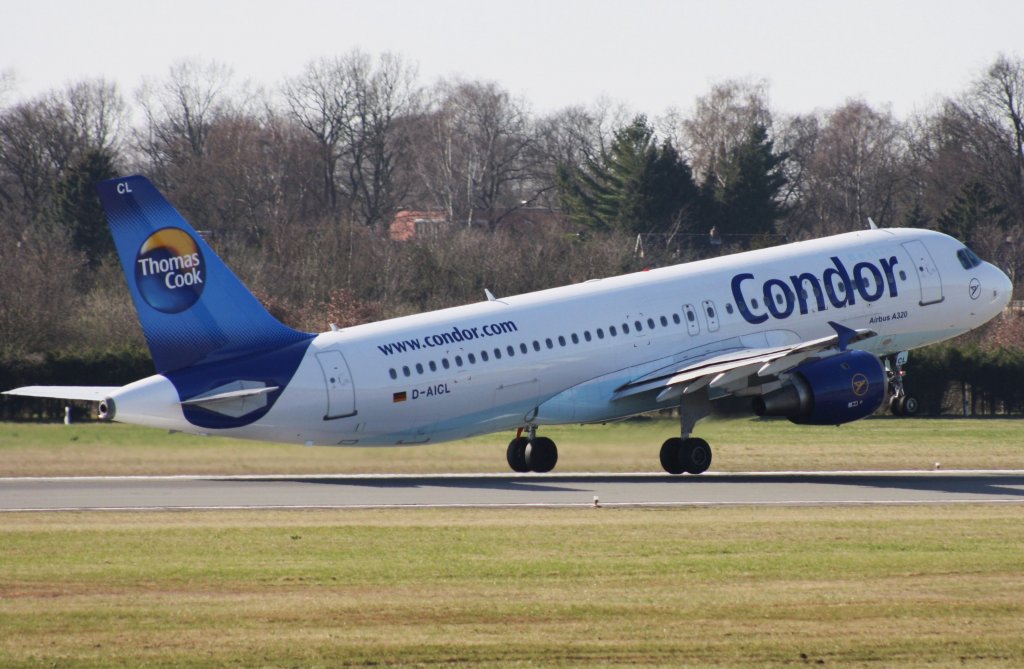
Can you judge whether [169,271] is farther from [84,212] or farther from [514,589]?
[84,212]

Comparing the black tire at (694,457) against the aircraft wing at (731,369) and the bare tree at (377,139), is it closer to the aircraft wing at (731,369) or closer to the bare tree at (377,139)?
the aircraft wing at (731,369)

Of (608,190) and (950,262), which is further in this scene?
(608,190)

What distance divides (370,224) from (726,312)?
92823mm

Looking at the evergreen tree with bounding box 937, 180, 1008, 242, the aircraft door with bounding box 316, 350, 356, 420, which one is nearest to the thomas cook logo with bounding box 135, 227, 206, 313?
the aircraft door with bounding box 316, 350, 356, 420

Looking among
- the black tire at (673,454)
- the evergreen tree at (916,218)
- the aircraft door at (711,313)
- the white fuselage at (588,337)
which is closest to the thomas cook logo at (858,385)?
the white fuselage at (588,337)

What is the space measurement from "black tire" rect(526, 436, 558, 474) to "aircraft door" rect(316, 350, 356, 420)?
18.8 ft

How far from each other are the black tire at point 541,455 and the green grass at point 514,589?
329 inches

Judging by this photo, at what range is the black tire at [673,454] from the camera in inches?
1587

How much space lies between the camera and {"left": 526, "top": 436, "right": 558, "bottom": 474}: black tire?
40688 millimetres

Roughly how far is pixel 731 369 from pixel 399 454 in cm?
844

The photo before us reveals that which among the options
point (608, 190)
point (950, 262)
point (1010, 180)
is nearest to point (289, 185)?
point (608, 190)

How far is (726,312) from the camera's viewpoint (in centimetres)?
4175

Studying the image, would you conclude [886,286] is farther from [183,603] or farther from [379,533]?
[183,603]

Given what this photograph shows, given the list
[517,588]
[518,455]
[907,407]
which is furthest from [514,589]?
[907,407]
